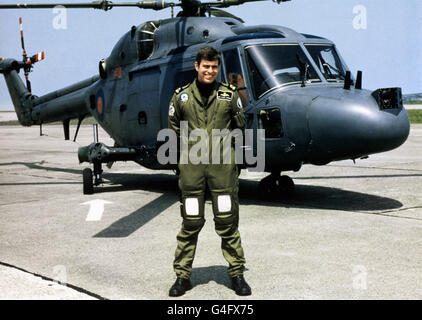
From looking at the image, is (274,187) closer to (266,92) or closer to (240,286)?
(266,92)

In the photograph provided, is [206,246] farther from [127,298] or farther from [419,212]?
[419,212]

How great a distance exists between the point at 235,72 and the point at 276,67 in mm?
606

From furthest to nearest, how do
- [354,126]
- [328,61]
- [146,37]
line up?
[146,37]
[328,61]
[354,126]

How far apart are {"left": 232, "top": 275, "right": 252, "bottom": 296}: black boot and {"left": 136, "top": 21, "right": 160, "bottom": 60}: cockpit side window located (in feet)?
21.1

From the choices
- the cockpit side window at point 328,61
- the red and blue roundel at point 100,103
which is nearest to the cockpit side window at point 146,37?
the red and blue roundel at point 100,103

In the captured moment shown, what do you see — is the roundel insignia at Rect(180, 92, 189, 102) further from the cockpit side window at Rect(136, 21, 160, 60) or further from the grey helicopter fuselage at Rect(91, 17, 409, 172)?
the cockpit side window at Rect(136, 21, 160, 60)

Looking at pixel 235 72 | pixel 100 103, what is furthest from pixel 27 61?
pixel 235 72

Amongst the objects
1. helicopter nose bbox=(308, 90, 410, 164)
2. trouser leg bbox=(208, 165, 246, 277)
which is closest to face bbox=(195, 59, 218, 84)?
trouser leg bbox=(208, 165, 246, 277)

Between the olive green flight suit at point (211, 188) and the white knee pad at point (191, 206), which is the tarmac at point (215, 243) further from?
the white knee pad at point (191, 206)

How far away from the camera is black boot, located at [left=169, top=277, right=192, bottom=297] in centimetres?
395

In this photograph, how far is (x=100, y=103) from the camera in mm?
11164

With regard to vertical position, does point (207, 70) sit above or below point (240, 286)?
above

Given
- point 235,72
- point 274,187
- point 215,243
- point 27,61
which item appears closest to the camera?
point 215,243
